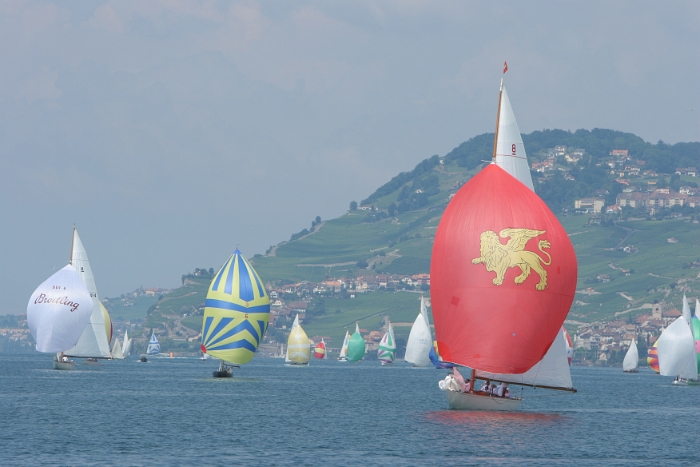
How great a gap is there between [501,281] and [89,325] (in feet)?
198

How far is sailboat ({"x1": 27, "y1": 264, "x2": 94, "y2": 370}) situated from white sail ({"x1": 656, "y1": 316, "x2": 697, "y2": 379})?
51429 millimetres

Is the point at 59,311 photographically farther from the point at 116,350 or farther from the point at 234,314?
the point at 116,350

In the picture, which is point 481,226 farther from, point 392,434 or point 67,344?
point 67,344

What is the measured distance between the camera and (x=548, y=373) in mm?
53781

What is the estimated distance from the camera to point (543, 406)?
2712 inches

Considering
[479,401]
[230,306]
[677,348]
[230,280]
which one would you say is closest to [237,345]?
[230,306]

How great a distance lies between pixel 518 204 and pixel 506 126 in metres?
5.64

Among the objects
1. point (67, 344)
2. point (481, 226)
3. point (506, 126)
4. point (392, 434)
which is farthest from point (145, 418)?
point (67, 344)

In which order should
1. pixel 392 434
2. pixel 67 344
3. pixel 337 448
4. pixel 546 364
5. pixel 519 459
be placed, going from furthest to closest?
pixel 67 344, pixel 546 364, pixel 392 434, pixel 337 448, pixel 519 459

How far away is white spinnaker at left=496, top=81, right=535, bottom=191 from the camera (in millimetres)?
55281

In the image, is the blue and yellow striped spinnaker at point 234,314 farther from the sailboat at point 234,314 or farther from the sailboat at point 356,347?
the sailboat at point 356,347

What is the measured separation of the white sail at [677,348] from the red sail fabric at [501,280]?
5410 cm

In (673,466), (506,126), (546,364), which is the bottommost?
(673,466)

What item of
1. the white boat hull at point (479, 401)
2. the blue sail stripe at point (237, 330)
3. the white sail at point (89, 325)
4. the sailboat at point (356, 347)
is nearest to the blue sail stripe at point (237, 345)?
the blue sail stripe at point (237, 330)
